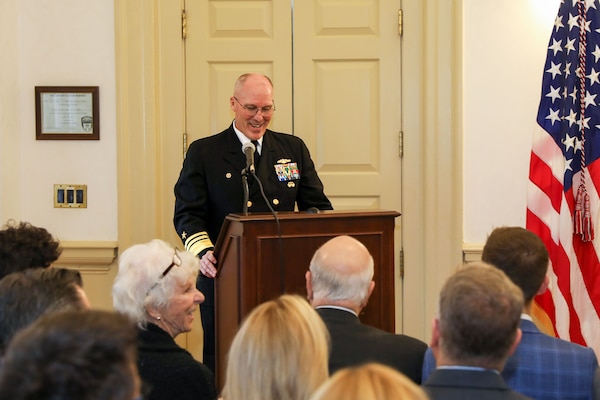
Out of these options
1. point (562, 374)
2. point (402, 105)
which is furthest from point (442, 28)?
point (562, 374)

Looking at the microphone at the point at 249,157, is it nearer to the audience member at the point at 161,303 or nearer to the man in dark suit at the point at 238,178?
the man in dark suit at the point at 238,178

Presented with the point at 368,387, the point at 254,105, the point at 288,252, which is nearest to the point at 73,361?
the point at 368,387

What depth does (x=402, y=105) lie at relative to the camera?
4750 mm

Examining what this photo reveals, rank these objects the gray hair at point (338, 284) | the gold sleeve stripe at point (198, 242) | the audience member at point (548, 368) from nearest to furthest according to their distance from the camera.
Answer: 1. the audience member at point (548, 368)
2. the gray hair at point (338, 284)
3. the gold sleeve stripe at point (198, 242)

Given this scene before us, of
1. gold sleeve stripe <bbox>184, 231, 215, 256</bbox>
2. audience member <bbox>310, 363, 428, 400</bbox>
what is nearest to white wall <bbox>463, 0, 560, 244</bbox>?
gold sleeve stripe <bbox>184, 231, 215, 256</bbox>

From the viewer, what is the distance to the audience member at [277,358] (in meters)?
1.74

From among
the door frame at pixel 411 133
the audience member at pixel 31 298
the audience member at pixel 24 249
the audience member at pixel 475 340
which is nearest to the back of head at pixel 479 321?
the audience member at pixel 475 340

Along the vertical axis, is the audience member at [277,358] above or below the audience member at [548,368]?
above

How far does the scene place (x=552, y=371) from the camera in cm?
227

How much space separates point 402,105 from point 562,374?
2667 millimetres

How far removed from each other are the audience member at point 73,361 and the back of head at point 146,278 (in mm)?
1426

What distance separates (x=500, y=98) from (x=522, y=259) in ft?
7.33

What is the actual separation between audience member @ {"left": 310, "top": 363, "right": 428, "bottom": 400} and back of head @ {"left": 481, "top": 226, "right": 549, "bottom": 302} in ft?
4.30

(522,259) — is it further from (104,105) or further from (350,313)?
(104,105)
